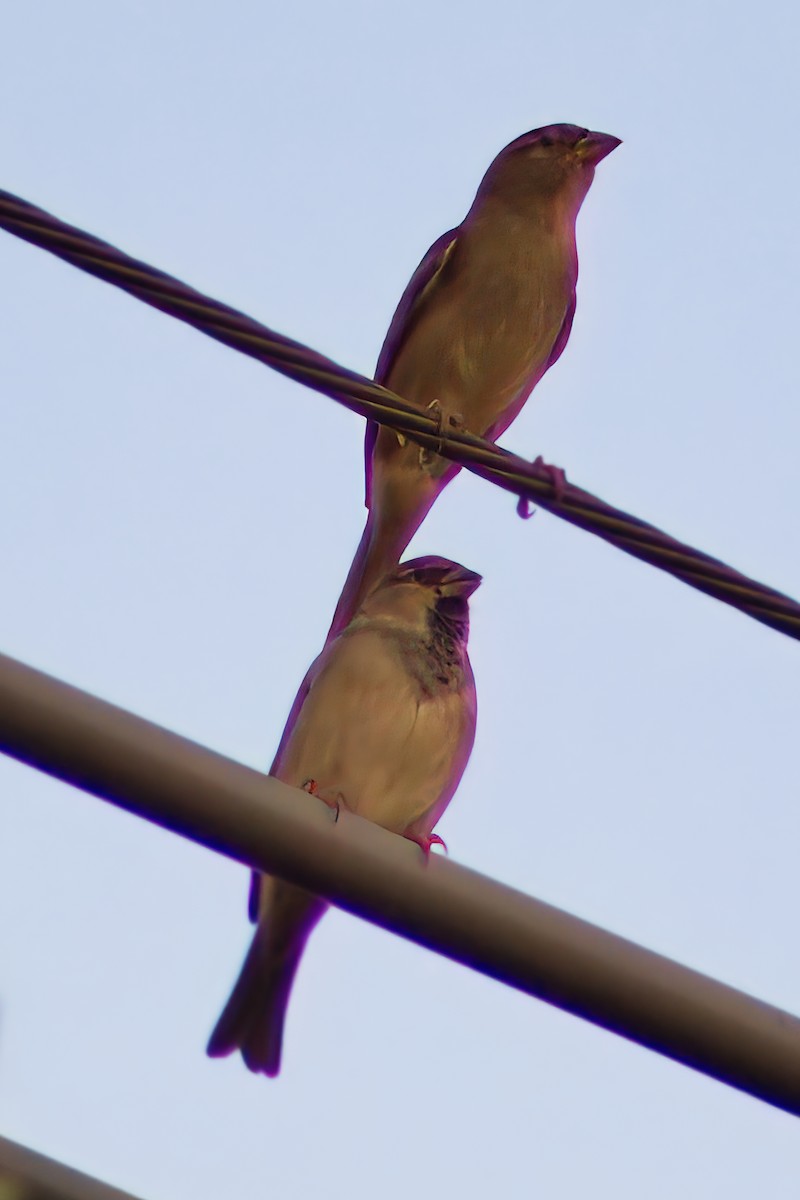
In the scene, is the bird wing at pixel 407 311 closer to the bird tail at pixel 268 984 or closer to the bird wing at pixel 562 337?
the bird wing at pixel 562 337

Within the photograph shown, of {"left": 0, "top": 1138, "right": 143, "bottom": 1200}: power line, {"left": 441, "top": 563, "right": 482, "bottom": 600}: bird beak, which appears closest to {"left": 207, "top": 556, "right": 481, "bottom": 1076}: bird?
{"left": 441, "top": 563, "right": 482, "bottom": 600}: bird beak

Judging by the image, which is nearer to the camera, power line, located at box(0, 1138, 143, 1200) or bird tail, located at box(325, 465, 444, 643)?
power line, located at box(0, 1138, 143, 1200)

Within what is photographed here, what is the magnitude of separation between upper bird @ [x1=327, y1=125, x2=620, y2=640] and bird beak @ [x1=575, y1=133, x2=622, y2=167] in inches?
2.8

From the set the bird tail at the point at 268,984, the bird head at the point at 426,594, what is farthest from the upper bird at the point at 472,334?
the bird tail at the point at 268,984

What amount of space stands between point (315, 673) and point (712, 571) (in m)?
2.39

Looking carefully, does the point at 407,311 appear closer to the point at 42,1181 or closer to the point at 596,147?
the point at 596,147

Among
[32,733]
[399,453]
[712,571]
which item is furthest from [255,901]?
[32,733]

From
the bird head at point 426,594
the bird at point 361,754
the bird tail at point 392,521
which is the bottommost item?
the bird at point 361,754

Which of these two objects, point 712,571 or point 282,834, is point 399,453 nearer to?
point 712,571

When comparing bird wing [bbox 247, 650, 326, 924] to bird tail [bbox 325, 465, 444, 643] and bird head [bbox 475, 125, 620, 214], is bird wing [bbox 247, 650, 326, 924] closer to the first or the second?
bird tail [bbox 325, 465, 444, 643]

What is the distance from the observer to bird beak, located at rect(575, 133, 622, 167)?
211 inches

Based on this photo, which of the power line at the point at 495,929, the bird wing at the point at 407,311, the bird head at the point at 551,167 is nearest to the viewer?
the power line at the point at 495,929

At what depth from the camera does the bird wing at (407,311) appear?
16.9 ft

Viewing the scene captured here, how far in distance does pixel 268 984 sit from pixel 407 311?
7.18 ft
